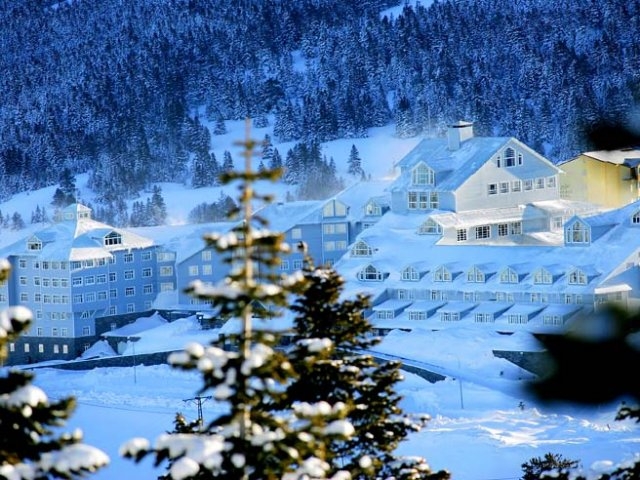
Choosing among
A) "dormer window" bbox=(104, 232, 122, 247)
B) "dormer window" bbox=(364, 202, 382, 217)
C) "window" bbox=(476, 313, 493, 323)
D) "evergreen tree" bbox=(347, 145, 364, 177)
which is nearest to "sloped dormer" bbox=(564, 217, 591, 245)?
"window" bbox=(476, 313, 493, 323)

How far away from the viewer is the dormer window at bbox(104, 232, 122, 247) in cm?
6925

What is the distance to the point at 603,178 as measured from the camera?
70.4 metres

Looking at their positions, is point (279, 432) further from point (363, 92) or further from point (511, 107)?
point (363, 92)

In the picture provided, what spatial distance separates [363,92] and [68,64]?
3464cm

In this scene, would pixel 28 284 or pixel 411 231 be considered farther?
pixel 28 284

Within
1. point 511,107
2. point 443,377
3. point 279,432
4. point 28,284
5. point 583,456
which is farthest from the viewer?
point 511,107

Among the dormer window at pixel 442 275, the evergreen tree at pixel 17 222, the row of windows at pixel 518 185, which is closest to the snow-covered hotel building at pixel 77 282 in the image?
the row of windows at pixel 518 185

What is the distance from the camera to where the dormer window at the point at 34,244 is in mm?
68438

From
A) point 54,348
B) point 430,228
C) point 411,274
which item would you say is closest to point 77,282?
point 54,348

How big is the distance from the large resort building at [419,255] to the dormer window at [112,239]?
0.07 metres

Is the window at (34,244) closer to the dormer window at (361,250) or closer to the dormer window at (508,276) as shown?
the dormer window at (361,250)

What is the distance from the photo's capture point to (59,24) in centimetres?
15500

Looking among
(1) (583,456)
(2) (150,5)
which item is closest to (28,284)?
(1) (583,456)

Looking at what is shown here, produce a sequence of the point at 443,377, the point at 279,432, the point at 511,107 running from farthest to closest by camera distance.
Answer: the point at 511,107, the point at 443,377, the point at 279,432
